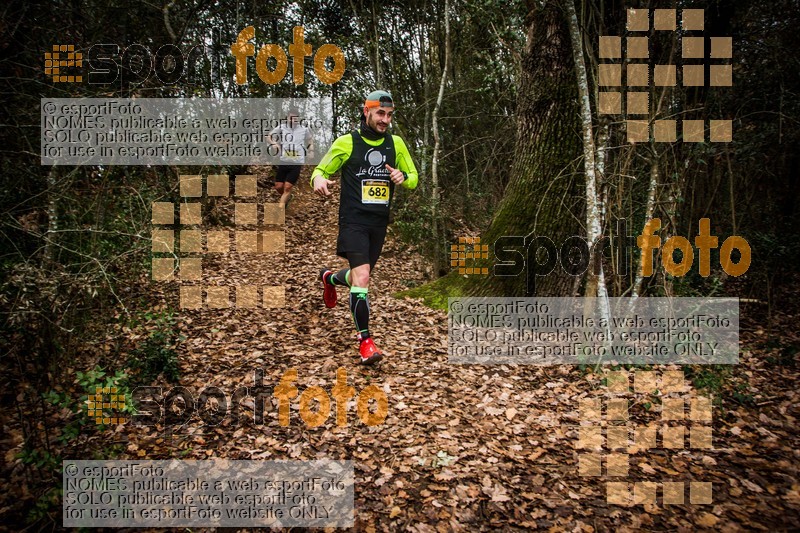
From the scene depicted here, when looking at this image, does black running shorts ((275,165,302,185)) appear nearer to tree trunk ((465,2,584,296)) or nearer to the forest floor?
the forest floor

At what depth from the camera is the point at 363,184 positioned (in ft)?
14.4

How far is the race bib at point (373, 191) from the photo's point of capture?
14.4 ft

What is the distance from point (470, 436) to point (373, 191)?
8.41 ft

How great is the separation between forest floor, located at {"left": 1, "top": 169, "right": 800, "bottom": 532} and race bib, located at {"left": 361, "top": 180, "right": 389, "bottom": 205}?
167 cm

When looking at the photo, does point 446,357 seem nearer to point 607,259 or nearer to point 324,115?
point 607,259

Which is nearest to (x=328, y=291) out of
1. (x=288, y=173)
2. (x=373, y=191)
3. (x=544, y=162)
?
(x=373, y=191)

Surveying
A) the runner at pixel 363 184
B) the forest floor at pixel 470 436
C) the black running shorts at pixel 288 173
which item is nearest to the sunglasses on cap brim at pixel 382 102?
the runner at pixel 363 184

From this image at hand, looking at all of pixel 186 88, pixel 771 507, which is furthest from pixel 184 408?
pixel 771 507

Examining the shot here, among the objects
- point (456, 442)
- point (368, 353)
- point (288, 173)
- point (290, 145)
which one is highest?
point (290, 145)

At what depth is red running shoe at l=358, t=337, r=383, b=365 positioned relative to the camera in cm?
427

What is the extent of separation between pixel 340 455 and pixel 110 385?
1.86m

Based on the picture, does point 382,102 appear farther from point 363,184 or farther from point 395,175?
point 363,184

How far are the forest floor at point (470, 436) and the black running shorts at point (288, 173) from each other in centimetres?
390

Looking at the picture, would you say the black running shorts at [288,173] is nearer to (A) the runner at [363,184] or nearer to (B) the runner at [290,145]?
(B) the runner at [290,145]
